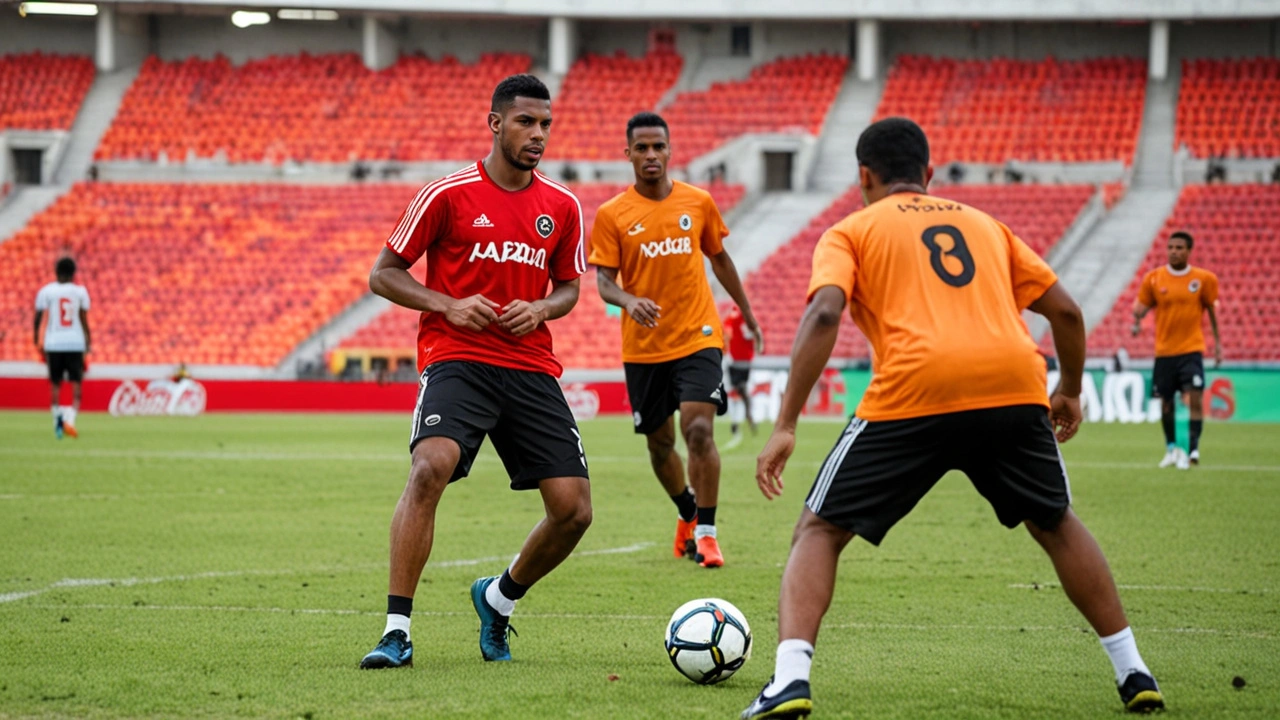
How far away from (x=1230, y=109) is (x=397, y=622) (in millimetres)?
39136

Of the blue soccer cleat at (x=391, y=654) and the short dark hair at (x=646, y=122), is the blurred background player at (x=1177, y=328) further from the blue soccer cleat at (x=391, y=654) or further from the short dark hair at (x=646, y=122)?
the blue soccer cleat at (x=391, y=654)

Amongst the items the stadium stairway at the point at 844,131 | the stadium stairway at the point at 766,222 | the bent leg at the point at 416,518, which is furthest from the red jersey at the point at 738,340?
the bent leg at the point at 416,518

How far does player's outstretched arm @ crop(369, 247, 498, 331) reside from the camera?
603cm

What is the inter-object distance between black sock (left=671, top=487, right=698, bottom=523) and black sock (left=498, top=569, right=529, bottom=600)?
3343mm

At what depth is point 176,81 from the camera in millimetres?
47062

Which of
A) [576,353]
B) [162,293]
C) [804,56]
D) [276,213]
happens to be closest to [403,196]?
[276,213]

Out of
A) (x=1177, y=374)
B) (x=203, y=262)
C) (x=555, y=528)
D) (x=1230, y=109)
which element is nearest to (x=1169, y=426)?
(x=1177, y=374)

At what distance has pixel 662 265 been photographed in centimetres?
955

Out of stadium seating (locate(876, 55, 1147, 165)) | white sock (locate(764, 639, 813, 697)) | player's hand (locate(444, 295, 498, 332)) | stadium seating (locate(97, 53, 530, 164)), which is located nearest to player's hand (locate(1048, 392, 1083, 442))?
white sock (locate(764, 639, 813, 697))

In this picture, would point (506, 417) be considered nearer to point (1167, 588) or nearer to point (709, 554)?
point (709, 554)

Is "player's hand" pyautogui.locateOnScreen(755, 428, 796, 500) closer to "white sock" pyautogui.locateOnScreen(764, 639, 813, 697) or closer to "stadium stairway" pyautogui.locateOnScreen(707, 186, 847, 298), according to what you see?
"white sock" pyautogui.locateOnScreen(764, 639, 813, 697)

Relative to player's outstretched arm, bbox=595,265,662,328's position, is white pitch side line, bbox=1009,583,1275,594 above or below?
below

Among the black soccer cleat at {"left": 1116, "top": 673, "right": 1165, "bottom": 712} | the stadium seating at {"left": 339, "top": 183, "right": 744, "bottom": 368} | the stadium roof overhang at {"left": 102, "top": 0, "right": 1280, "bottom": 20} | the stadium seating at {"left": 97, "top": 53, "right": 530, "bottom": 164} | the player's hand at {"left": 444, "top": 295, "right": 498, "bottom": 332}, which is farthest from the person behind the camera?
the stadium seating at {"left": 97, "top": 53, "right": 530, "bottom": 164}

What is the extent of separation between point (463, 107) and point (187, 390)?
16936 millimetres
